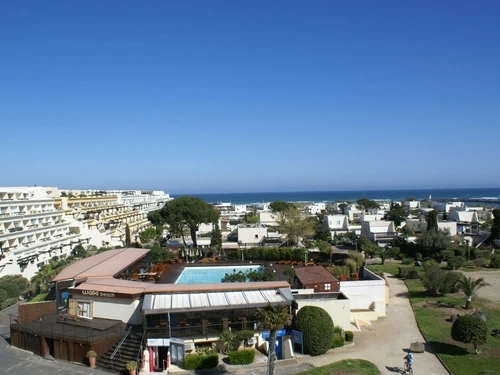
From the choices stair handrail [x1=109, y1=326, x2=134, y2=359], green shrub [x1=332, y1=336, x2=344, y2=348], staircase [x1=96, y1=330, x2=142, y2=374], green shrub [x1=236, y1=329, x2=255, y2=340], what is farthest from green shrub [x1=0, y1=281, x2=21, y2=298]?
green shrub [x1=332, y1=336, x2=344, y2=348]

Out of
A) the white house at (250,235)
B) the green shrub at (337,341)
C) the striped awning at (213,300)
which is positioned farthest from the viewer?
the white house at (250,235)

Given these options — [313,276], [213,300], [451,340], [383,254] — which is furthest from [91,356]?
[383,254]

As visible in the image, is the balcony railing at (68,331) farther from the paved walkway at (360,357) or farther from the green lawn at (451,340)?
the green lawn at (451,340)

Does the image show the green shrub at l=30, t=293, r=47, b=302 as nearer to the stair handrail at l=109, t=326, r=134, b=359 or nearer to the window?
the window

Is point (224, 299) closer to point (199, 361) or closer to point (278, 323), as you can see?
point (199, 361)

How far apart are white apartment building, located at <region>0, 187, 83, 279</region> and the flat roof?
45.1 feet

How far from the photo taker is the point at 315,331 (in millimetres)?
18797

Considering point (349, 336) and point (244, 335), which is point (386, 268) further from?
point (244, 335)

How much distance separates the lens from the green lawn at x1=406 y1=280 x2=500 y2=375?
17.4 meters

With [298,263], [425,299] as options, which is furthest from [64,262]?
[425,299]

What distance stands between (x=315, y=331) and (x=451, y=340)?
24.9 ft

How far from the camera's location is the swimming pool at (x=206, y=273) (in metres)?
30.6

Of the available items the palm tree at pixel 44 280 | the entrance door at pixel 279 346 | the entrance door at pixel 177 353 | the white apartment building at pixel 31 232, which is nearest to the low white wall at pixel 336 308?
the entrance door at pixel 279 346

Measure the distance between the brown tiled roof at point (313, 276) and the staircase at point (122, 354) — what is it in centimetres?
1018
